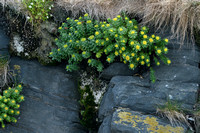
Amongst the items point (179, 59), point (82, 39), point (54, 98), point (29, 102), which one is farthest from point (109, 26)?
point (29, 102)

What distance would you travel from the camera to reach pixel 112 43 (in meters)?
3.82

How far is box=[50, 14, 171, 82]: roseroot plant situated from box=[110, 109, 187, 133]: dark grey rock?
0.70m

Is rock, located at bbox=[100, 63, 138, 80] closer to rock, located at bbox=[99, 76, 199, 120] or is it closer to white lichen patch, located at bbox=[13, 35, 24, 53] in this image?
rock, located at bbox=[99, 76, 199, 120]

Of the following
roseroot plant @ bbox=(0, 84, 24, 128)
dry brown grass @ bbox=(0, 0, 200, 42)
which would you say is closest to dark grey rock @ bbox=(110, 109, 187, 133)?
dry brown grass @ bbox=(0, 0, 200, 42)

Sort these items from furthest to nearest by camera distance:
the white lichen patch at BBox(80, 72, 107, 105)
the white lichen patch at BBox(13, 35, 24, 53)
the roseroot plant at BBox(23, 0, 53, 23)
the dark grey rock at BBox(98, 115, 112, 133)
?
the white lichen patch at BBox(13, 35, 24, 53)
the roseroot plant at BBox(23, 0, 53, 23)
the white lichen patch at BBox(80, 72, 107, 105)
the dark grey rock at BBox(98, 115, 112, 133)

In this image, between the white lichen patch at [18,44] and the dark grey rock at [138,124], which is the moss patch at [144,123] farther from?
the white lichen patch at [18,44]

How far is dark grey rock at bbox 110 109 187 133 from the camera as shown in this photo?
323 centimetres

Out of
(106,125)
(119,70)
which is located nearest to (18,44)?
(119,70)

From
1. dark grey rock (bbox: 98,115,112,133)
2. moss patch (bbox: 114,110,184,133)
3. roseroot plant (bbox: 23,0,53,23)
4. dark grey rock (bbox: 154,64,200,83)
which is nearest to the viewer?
moss patch (bbox: 114,110,184,133)

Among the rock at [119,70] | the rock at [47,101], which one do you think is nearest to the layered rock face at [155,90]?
the rock at [119,70]

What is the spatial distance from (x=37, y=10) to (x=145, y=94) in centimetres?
276

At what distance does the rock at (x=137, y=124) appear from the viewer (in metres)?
3.23

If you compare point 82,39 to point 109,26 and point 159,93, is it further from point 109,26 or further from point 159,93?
point 159,93

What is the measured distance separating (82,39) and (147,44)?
3.64ft
